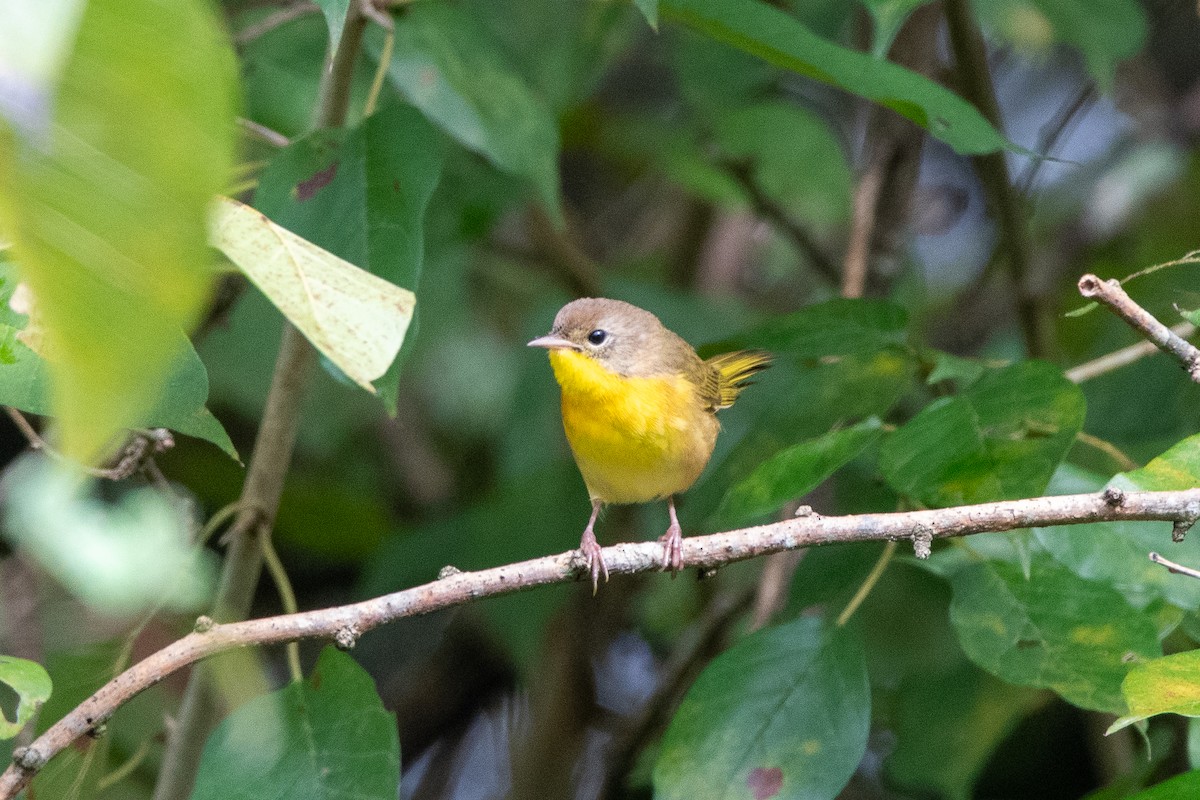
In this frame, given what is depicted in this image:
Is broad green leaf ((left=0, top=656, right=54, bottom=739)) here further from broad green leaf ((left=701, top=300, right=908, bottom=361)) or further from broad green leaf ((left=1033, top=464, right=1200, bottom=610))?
broad green leaf ((left=1033, top=464, right=1200, bottom=610))

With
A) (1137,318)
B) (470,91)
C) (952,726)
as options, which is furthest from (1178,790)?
(470,91)

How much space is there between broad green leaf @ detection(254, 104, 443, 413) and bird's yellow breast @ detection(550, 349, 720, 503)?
105cm

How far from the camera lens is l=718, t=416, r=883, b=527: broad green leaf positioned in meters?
1.98

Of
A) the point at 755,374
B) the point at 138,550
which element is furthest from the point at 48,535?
the point at 755,374

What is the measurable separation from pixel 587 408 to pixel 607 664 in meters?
1.97

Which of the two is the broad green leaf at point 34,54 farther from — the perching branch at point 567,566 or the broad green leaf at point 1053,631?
the broad green leaf at point 1053,631

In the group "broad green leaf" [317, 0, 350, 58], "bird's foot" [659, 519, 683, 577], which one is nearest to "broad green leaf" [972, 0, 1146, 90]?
"bird's foot" [659, 519, 683, 577]

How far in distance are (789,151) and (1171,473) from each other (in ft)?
8.96

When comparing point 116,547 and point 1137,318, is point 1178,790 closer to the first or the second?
point 1137,318

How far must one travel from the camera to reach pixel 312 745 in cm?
195

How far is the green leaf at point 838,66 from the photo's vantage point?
2092mm

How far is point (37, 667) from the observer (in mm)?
1562

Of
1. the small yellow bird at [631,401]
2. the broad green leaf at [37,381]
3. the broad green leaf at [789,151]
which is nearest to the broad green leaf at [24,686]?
the broad green leaf at [37,381]

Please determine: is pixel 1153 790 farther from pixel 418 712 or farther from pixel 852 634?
pixel 418 712
